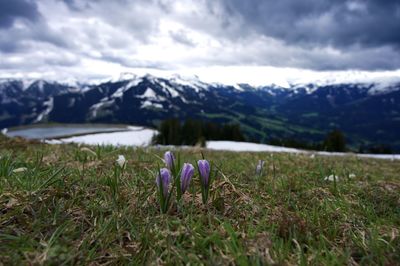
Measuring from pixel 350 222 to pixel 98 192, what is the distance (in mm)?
2192

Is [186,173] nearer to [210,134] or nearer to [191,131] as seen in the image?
[191,131]

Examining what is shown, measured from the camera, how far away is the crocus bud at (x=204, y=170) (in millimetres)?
2683

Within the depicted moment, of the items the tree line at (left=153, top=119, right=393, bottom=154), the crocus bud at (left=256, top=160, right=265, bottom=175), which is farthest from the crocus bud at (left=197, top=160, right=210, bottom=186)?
the tree line at (left=153, top=119, right=393, bottom=154)

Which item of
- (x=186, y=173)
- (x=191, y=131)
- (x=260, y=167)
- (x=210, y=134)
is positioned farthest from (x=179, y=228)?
(x=210, y=134)

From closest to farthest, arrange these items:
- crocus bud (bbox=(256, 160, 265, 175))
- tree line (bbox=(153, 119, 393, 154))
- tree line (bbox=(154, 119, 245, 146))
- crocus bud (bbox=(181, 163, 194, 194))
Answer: crocus bud (bbox=(181, 163, 194, 194))
crocus bud (bbox=(256, 160, 265, 175))
tree line (bbox=(153, 119, 393, 154))
tree line (bbox=(154, 119, 245, 146))

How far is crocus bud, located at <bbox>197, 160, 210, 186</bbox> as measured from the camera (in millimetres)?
2683

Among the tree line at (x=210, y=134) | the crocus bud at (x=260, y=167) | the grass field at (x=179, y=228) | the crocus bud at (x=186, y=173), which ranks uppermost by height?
the crocus bud at (x=186, y=173)

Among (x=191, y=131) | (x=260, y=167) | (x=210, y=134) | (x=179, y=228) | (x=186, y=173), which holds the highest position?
(x=186, y=173)

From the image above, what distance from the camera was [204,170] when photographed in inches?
106

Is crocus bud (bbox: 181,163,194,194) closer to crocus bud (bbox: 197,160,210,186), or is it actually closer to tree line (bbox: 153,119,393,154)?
crocus bud (bbox: 197,160,210,186)

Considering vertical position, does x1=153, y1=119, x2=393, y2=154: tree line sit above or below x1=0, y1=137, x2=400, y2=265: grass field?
below

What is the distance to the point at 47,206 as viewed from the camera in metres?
2.59

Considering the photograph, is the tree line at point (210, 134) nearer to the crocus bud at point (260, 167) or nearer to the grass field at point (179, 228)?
the crocus bud at point (260, 167)

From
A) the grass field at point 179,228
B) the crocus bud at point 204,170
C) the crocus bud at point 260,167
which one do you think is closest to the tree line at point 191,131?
the crocus bud at point 260,167
